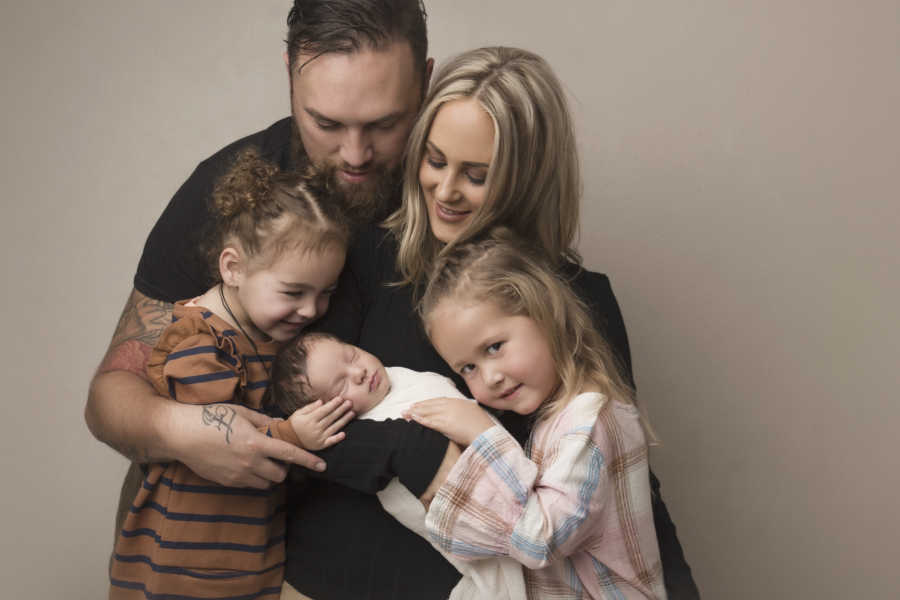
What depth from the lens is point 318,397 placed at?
213cm

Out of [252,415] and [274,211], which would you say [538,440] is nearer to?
[252,415]

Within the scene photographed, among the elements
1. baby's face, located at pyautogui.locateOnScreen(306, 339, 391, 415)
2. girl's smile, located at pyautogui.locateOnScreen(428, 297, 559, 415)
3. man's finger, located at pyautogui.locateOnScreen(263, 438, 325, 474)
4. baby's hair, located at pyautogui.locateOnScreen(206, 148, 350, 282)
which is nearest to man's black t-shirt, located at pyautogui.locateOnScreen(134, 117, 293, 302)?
baby's hair, located at pyautogui.locateOnScreen(206, 148, 350, 282)

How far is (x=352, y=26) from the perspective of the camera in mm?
2426

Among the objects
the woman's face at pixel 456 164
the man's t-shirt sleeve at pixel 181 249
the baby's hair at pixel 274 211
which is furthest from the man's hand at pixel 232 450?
the woman's face at pixel 456 164

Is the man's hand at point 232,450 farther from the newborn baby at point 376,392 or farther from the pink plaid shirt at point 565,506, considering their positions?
the pink plaid shirt at point 565,506

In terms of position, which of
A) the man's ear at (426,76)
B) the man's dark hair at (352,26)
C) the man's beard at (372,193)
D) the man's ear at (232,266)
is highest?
the man's dark hair at (352,26)

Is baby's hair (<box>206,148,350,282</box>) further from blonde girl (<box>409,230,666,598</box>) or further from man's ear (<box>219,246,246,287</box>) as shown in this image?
blonde girl (<box>409,230,666,598</box>)

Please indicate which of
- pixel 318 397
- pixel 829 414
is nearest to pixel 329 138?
pixel 318 397

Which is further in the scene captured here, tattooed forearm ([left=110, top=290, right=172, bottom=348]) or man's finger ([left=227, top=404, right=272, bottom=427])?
tattooed forearm ([left=110, top=290, right=172, bottom=348])

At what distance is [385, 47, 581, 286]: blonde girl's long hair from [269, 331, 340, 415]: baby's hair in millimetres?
332

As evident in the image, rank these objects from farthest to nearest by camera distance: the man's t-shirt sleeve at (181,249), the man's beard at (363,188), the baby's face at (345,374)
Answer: the man's t-shirt sleeve at (181,249), the man's beard at (363,188), the baby's face at (345,374)

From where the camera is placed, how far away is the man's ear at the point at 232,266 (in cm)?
227

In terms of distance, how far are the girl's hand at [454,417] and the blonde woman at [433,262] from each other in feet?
0.08

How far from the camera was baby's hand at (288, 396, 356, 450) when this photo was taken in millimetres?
2062
